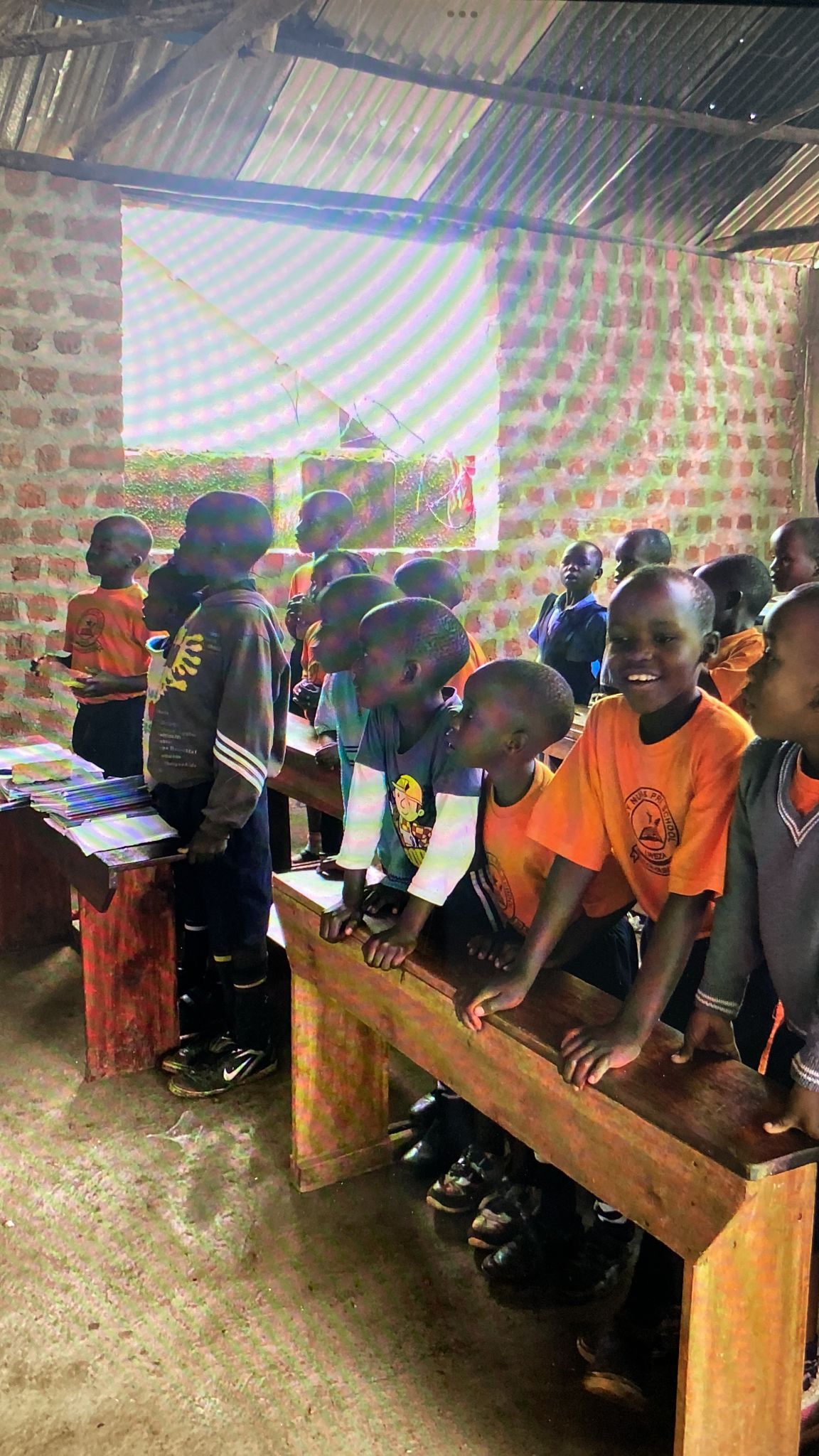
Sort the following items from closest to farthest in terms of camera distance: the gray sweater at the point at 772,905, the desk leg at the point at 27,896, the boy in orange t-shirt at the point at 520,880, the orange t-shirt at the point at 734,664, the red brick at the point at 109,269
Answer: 1. the gray sweater at the point at 772,905
2. the boy in orange t-shirt at the point at 520,880
3. the orange t-shirt at the point at 734,664
4. the desk leg at the point at 27,896
5. the red brick at the point at 109,269

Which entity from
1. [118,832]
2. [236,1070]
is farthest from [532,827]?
[118,832]

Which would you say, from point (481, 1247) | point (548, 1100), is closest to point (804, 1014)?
point (548, 1100)

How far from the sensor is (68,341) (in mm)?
5246

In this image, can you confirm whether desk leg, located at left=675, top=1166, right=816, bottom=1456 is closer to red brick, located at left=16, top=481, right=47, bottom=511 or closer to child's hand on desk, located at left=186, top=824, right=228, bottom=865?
child's hand on desk, located at left=186, top=824, right=228, bottom=865

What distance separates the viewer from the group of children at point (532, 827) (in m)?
1.75

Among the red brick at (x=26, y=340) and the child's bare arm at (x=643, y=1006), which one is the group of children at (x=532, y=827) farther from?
the red brick at (x=26, y=340)

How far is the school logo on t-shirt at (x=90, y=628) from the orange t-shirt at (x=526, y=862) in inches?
105

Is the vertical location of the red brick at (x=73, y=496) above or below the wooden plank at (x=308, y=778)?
above

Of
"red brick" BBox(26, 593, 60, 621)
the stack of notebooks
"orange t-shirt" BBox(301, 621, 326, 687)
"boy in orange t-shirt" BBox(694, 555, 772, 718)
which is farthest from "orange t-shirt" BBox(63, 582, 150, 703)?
"boy in orange t-shirt" BBox(694, 555, 772, 718)

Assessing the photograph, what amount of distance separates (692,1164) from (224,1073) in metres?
1.87

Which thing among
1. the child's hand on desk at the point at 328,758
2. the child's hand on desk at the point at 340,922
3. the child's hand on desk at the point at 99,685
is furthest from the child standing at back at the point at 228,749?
the child's hand on desk at the point at 99,685

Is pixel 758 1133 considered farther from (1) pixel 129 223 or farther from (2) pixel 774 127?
(1) pixel 129 223

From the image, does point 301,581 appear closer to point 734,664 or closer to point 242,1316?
point 734,664

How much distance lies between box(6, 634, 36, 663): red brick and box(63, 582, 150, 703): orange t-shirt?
2.90 ft
